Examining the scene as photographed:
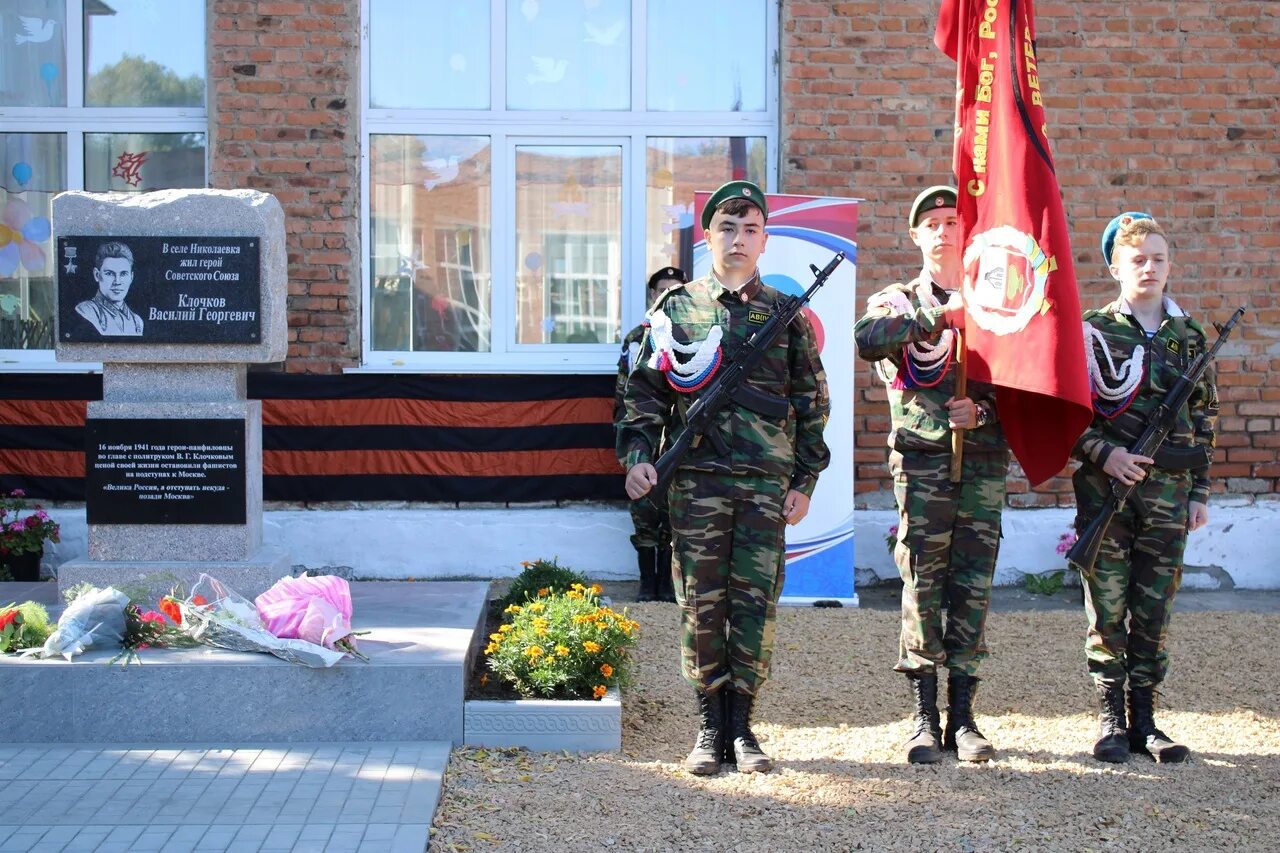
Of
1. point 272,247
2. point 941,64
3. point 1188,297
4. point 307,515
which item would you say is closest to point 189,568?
point 272,247

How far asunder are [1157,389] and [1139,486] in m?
0.36

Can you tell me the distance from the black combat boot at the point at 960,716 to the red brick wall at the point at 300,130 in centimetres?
479

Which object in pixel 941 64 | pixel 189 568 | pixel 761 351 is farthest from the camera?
pixel 941 64

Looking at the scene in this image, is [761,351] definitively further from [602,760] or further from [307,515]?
[307,515]

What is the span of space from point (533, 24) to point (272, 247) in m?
3.47

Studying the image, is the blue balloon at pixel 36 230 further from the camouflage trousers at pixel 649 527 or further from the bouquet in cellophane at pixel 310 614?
the bouquet in cellophane at pixel 310 614

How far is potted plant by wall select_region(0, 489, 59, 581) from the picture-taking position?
7.57 meters

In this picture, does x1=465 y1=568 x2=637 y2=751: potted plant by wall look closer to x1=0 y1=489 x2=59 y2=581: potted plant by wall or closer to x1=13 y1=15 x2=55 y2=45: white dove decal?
x1=0 y1=489 x2=59 y2=581: potted plant by wall

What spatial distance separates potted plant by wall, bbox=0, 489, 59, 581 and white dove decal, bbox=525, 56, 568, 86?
13.2ft

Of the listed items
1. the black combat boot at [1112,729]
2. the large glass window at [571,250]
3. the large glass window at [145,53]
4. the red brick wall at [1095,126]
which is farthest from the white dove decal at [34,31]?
the black combat boot at [1112,729]

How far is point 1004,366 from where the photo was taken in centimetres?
464

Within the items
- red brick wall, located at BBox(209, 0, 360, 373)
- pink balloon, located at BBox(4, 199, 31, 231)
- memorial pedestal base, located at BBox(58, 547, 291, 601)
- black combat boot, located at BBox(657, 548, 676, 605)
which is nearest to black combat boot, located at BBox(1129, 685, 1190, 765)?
black combat boot, located at BBox(657, 548, 676, 605)

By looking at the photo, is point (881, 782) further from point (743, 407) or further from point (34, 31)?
point (34, 31)

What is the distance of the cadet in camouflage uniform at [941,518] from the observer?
471 cm
